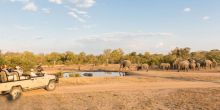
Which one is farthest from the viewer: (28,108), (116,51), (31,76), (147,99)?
(116,51)

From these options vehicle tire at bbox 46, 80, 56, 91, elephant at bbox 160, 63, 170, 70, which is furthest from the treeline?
vehicle tire at bbox 46, 80, 56, 91

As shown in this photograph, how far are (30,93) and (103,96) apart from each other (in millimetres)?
5703

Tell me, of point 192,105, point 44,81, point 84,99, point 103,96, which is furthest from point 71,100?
point 192,105

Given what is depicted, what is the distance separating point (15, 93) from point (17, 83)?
68cm

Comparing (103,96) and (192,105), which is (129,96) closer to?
(103,96)

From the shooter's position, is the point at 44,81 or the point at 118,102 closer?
the point at 118,102

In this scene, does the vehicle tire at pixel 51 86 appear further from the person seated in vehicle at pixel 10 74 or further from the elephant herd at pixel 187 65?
the elephant herd at pixel 187 65

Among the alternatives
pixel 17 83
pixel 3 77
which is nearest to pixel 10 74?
pixel 3 77

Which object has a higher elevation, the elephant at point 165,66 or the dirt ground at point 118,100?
the elephant at point 165,66

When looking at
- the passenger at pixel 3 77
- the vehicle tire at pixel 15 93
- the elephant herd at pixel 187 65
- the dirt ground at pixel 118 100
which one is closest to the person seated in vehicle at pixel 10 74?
the passenger at pixel 3 77

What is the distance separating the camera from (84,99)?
2139cm

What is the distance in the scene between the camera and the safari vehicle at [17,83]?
21.2m

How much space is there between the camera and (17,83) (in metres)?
21.7

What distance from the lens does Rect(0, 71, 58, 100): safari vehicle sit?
2116cm
